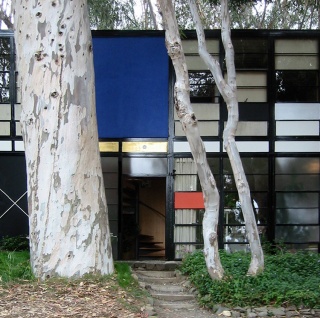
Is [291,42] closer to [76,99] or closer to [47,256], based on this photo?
[76,99]

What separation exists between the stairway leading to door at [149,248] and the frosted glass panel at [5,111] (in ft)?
15.0

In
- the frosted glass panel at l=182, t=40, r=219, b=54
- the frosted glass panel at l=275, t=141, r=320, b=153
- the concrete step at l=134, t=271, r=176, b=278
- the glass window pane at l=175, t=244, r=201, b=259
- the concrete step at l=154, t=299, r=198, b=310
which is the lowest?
the concrete step at l=134, t=271, r=176, b=278

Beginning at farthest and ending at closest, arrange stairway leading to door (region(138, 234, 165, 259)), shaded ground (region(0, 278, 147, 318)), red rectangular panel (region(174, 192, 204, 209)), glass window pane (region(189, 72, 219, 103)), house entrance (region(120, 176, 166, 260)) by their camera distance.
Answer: stairway leading to door (region(138, 234, 165, 259)) < house entrance (region(120, 176, 166, 260)) < glass window pane (region(189, 72, 219, 103)) < red rectangular panel (region(174, 192, 204, 209)) < shaded ground (region(0, 278, 147, 318))

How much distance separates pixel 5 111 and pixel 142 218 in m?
5.23

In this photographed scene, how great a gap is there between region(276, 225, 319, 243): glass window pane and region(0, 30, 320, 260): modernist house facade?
0.02m

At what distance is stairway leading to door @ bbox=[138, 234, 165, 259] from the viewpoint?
13.8 m

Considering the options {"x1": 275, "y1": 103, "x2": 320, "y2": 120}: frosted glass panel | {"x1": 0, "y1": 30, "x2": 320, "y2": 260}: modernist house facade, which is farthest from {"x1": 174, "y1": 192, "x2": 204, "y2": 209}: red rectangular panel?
{"x1": 275, "y1": 103, "x2": 320, "y2": 120}: frosted glass panel

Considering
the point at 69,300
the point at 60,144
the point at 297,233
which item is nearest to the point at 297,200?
the point at 297,233

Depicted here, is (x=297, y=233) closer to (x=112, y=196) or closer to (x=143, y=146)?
(x=143, y=146)

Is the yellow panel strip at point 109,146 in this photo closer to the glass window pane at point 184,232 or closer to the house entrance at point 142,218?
the house entrance at point 142,218

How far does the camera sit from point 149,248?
14453mm

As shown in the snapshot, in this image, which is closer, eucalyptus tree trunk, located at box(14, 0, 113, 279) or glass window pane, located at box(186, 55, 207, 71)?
eucalyptus tree trunk, located at box(14, 0, 113, 279)

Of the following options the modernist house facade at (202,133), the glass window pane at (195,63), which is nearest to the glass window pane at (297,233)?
the modernist house facade at (202,133)

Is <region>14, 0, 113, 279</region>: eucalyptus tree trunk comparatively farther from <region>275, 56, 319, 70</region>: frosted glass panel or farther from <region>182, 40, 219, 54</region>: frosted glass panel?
<region>275, 56, 319, 70</region>: frosted glass panel
